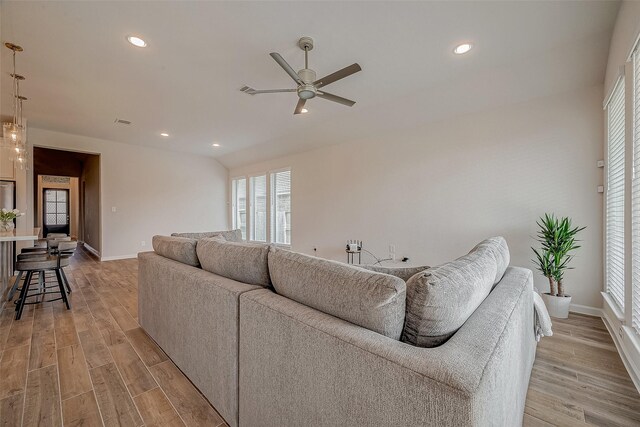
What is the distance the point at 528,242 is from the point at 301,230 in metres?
3.91

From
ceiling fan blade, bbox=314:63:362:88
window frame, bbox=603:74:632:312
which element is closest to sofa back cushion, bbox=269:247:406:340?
ceiling fan blade, bbox=314:63:362:88

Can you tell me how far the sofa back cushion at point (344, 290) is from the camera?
912mm

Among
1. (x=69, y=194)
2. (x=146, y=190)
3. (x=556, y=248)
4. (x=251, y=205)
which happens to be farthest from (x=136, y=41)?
(x=69, y=194)

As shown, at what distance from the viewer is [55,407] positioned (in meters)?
1.50

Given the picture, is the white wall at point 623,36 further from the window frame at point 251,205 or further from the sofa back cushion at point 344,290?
the window frame at point 251,205

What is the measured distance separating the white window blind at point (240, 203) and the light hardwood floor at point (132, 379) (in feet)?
16.2

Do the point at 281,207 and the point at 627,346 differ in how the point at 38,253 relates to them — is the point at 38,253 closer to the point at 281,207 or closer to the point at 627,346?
the point at 281,207

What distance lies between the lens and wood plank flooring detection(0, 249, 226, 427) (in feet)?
4.75

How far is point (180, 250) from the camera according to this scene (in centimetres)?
199

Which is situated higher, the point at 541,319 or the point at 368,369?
the point at 368,369

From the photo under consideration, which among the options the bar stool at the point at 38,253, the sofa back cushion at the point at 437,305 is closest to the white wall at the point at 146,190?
the bar stool at the point at 38,253

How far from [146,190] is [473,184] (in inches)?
267

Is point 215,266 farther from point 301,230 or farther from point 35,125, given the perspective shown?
point 35,125

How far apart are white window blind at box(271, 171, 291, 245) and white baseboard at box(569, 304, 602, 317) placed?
4.81 meters
